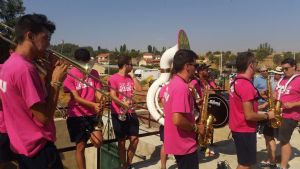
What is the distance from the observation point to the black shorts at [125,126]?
5.30 m

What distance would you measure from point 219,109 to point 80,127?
239cm

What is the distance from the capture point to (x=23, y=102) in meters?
2.56

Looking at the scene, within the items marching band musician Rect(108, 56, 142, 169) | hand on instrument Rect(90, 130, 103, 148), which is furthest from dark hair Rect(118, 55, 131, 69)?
hand on instrument Rect(90, 130, 103, 148)

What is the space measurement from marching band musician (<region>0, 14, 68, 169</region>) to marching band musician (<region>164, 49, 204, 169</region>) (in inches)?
47.0

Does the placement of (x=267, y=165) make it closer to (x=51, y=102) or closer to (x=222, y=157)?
(x=222, y=157)

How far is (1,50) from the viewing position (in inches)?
150

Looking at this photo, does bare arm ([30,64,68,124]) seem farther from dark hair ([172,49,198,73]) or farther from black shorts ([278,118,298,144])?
black shorts ([278,118,298,144])

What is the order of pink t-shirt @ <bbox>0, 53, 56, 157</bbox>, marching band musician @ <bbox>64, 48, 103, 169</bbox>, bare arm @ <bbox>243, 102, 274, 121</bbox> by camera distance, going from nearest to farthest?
pink t-shirt @ <bbox>0, 53, 56, 157</bbox> → bare arm @ <bbox>243, 102, 274, 121</bbox> → marching band musician @ <bbox>64, 48, 103, 169</bbox>

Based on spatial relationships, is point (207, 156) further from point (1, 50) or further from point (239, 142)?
point (1, 50)

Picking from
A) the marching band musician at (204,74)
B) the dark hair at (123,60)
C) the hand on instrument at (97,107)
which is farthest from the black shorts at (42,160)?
the marching band musician at (204,74)

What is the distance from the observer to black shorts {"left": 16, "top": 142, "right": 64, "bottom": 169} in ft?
8.86

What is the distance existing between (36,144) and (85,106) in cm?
193

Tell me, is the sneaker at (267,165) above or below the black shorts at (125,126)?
below

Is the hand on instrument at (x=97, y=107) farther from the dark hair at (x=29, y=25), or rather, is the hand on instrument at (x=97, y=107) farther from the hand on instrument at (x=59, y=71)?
the dark hair at (x=29, y=25)
